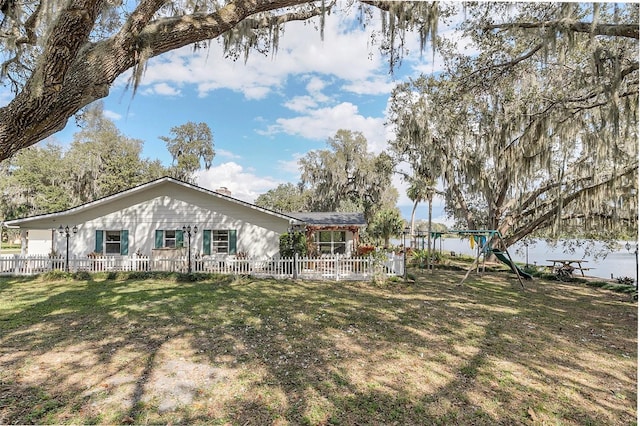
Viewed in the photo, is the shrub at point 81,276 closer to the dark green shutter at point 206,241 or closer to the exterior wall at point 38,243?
the dark green shutter at point 206,241

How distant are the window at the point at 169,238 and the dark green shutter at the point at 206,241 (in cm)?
90

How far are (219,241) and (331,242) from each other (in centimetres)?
574

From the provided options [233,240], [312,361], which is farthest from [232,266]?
[312,361]

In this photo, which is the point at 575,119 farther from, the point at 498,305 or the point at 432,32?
the point at 432,32

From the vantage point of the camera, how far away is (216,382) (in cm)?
394

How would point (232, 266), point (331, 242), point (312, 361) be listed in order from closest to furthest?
point (312, 361) → point (232, 266) → point (331, 242)

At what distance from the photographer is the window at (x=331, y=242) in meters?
17.2

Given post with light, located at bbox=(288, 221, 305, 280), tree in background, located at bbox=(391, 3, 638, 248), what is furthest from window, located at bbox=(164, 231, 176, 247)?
tree in background, located at bbox=(391, 3, 638, 248)

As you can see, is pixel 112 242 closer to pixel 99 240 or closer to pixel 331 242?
pixel 99 240

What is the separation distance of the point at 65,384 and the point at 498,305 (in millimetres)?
9054

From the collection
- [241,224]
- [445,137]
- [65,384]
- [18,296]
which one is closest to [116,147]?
[241,224]

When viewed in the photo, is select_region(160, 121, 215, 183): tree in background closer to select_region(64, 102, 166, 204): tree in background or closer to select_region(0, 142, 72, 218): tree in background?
select_region(64, 102, 166, 204): tree in background

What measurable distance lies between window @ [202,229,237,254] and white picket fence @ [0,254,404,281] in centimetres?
109

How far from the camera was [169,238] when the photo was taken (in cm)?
1437
